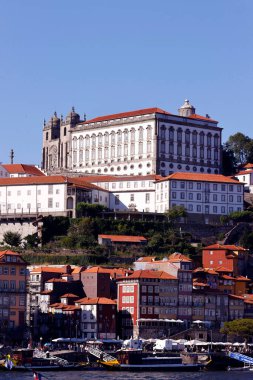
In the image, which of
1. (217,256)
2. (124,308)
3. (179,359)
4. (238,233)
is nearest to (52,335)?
(124,308)

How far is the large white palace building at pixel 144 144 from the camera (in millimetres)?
146625

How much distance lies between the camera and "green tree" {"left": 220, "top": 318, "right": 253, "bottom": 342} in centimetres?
Answer: 10706

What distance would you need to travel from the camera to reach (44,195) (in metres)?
134

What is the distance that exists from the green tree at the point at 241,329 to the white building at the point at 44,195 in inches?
1155

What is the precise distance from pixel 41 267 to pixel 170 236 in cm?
1998

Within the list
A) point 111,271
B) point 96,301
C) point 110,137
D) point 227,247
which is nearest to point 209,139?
point 110,137

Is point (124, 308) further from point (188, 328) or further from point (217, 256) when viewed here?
point (217, 256)

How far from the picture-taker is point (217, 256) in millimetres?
124812

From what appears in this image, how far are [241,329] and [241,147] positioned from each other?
55.4 metres

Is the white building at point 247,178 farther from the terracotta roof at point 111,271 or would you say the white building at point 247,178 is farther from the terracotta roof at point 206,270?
the terracotta roof at point 111,271

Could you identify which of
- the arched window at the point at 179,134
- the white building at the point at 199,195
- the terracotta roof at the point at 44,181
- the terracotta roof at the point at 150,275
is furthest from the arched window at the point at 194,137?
the terracotta roof at the point at 150,275

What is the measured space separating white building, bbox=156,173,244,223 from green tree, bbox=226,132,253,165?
67.1 feet

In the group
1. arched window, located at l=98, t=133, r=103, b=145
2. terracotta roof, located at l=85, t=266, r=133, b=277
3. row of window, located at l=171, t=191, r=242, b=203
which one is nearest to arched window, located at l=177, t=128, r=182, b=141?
arched window, located at l=98, t=133, r=103, b=145

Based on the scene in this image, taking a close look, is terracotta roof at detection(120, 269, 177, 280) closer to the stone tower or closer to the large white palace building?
the large white palace building
